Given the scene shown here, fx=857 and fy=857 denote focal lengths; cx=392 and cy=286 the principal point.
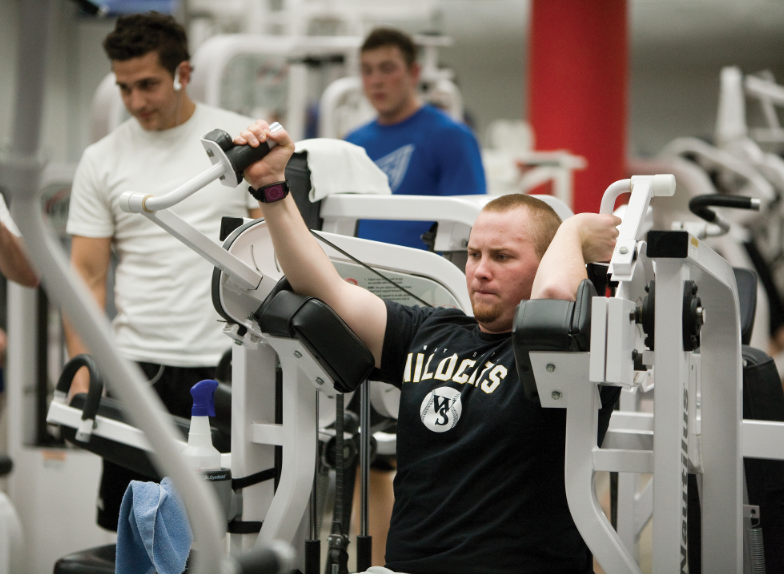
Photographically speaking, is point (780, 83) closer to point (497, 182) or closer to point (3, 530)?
point (497, 182)

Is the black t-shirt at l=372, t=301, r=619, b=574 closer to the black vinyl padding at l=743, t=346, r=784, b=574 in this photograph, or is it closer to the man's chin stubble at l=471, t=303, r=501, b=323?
the man's chin stubble at l=471, t=303, r=501, b=323

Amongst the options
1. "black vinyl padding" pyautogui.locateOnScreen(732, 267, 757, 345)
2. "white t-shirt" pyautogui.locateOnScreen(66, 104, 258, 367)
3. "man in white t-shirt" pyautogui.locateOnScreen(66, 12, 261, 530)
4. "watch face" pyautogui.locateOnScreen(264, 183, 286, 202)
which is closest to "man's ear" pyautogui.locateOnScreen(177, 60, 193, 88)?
"man in white t-shirt" pyautogui.locateOnScreen(66, 12, 261, 530)

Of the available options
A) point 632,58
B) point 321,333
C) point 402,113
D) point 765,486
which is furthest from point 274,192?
point 632,58

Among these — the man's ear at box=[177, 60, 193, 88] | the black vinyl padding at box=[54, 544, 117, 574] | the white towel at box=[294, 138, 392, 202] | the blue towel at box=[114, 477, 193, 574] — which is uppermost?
the man's ear at box=[177, 60, 193, 88]

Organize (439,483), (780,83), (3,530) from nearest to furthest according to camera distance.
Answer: (3,530), (439,483), (780,83)

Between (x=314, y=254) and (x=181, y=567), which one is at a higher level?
(x=314, y=254)

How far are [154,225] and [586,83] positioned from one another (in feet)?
16.9

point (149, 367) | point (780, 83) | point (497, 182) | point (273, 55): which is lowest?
point (149, 367)

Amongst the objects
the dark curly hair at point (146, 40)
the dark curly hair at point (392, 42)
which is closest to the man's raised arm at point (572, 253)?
the dark curly hair at point (146, 40)

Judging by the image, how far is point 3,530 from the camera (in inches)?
51.3

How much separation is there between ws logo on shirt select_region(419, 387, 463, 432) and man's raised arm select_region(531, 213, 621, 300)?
0.24 metres

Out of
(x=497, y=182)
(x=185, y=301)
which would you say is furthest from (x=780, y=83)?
(x=185, y=301)

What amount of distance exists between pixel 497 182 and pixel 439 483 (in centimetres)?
482

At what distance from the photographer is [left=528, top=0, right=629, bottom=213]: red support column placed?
6.66m
